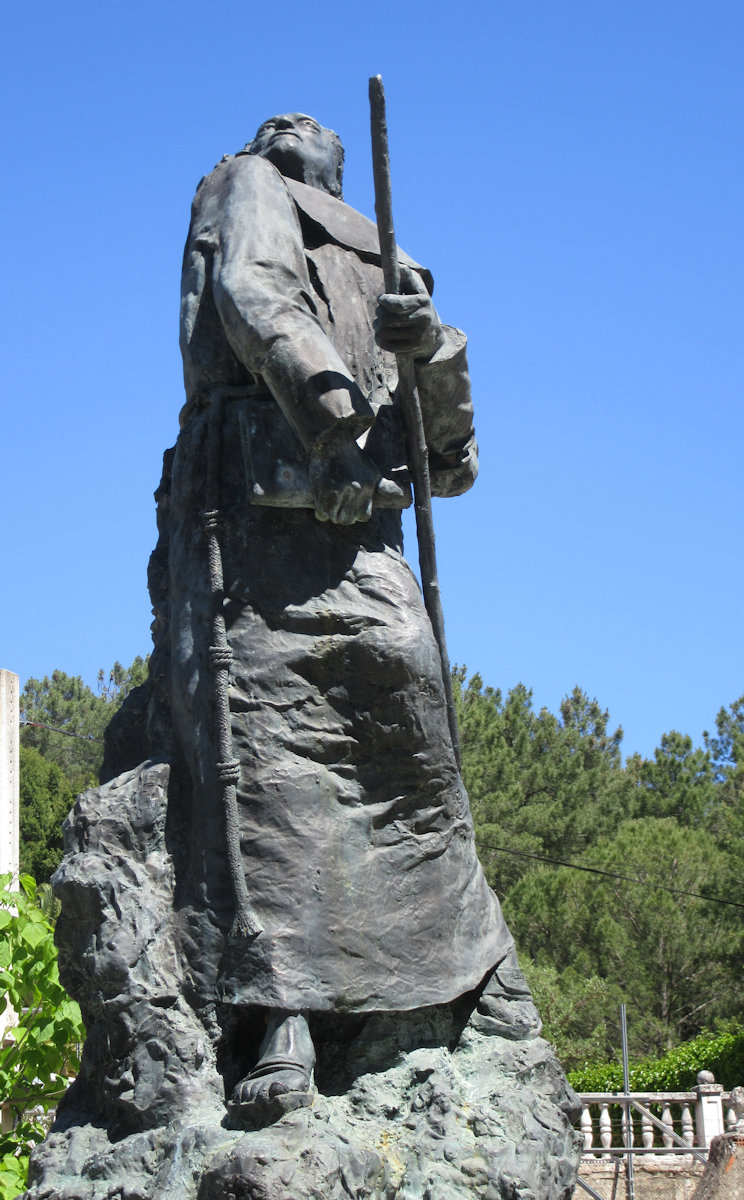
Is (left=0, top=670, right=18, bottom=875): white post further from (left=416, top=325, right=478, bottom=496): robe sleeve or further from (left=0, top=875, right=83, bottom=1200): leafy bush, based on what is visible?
(left=416, top=325, right=478, bottom=496): robe sleeve

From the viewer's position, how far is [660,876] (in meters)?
24.2

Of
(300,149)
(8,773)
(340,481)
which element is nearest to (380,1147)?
(340,481)

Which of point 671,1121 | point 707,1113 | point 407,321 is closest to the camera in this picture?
point 407,321

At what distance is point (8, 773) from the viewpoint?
13430 mm

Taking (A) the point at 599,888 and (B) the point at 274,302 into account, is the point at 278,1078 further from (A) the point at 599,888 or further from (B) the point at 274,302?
(A) the point at 599,888

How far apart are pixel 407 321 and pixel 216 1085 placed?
2.17 m

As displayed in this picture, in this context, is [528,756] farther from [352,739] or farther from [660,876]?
[352,739]

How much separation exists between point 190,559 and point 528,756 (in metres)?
22.6

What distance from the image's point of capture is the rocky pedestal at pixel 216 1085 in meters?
3.64

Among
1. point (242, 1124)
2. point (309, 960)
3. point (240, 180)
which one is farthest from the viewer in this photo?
point (240, 180)

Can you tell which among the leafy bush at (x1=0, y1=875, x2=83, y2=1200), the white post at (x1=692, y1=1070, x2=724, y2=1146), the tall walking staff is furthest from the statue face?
the white post at (x1=692, y1=1070, x2=724, y2=1146)

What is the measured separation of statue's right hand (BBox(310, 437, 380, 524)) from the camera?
422 centimetres

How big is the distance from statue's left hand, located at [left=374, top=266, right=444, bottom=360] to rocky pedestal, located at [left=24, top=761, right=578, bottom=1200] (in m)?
1.42

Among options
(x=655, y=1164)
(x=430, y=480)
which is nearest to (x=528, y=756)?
(x=655, y=1164)
